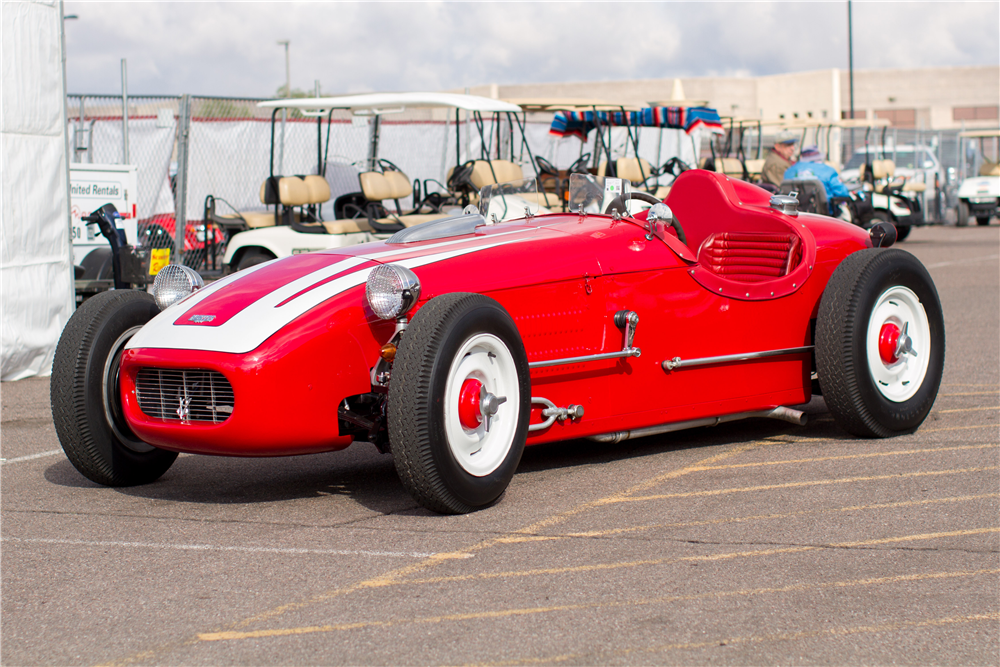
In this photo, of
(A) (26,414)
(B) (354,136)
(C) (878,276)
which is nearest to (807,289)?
(C) (878,276)

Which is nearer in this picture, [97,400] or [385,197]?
[97,400]

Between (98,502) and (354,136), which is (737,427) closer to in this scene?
(98,502)

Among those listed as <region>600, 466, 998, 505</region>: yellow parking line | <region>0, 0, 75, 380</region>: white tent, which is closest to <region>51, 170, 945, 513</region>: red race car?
<region>600, 466, 998, 505</region>: yellow parking line

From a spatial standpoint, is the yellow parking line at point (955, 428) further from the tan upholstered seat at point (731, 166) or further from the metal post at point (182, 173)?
the tan upholstered seat at point (731, 166)

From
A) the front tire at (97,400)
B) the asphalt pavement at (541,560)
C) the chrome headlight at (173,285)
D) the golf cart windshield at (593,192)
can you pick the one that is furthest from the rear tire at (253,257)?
the front tire at (97,400)

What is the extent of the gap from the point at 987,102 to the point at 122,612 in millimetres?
63464

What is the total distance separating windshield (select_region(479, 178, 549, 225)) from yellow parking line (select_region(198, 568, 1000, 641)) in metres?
2.86

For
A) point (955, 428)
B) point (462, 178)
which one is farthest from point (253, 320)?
point (462, 178)

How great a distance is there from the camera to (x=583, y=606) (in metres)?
3.18

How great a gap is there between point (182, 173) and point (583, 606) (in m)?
10.5

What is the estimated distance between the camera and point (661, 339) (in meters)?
5.00

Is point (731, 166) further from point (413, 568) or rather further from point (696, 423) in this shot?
point (413, 568)

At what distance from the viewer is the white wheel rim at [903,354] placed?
541cm

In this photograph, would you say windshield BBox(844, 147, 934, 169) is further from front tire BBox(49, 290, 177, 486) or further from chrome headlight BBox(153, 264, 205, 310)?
front tire BBox(49, 290, 177, 486)
